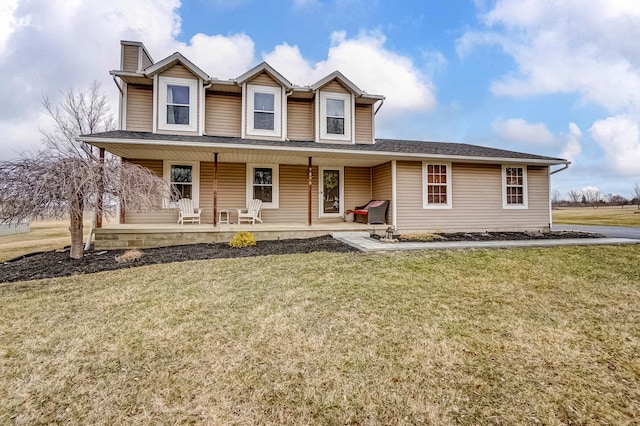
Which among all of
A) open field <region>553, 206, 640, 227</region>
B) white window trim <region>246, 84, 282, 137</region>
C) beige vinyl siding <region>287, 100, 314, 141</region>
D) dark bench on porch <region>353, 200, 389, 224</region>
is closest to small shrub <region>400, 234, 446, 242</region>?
dark bench on porch <region>353, 200, 389, 224</region>

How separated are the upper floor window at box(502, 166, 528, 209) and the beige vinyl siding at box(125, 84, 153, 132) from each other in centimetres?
1279

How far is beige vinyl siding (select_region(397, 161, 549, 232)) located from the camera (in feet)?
34.0

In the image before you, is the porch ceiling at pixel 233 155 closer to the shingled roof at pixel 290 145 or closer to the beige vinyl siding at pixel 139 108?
the shingled roof at pixel 290 145

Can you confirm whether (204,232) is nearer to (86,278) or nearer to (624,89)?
(86,278)

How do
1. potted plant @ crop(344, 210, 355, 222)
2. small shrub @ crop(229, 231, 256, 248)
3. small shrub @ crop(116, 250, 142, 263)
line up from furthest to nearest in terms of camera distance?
potted plant @ crop(344, 210, 355, 222) → small shrub @ crop(229, 231, 256, 248) → small shrub @ crop(116, 250, 142, 263)

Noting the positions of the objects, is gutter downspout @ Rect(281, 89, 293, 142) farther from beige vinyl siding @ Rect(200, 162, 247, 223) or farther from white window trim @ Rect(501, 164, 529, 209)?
white window trim @ Rect(501, 164, 529, 209)

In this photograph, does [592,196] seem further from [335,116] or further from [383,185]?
[335,116]

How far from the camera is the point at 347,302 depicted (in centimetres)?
406

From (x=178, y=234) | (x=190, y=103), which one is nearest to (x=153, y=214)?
(x=178, y=234)

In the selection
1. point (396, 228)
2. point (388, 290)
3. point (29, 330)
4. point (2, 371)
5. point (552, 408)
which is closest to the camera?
point (552, 408)

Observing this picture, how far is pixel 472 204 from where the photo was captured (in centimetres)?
1088

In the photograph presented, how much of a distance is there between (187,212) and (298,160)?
165 inches

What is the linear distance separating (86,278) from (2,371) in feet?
10.2

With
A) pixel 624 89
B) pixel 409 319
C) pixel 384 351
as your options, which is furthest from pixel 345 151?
pixel 624 89
